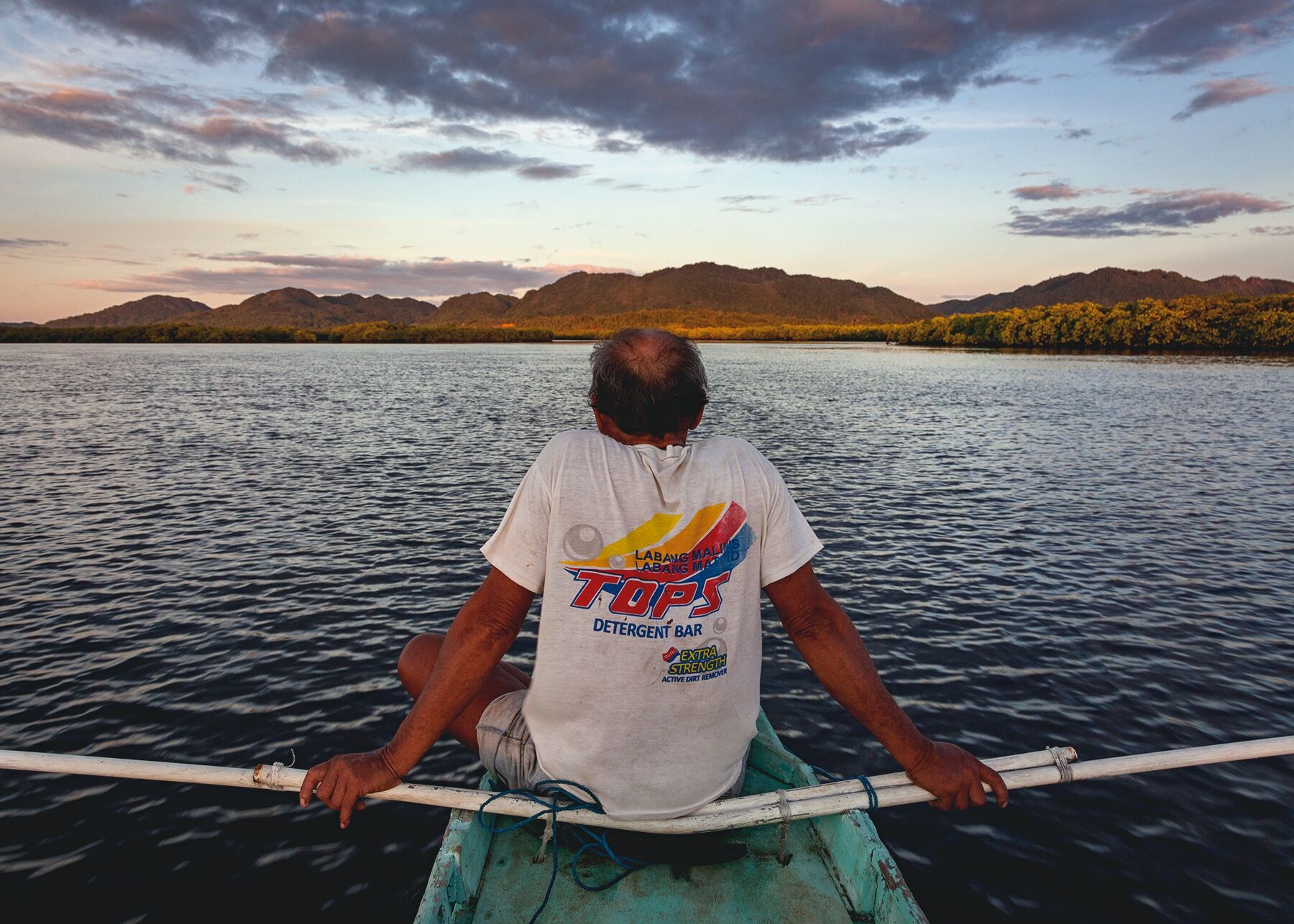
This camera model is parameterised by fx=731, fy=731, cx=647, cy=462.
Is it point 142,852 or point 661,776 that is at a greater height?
point 661,776

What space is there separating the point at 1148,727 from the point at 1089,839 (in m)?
2.58

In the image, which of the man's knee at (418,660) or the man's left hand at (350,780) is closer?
the man's left hand at (350,780)

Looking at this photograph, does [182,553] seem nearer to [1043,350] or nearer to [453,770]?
[453,770]

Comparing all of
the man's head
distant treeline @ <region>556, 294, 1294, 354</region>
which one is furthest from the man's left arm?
distant treeline @ <region>556, 294, 1294, 354</region>

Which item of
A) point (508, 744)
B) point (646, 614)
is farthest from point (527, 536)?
point (508, 744)

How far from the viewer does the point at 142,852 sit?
6828 mm

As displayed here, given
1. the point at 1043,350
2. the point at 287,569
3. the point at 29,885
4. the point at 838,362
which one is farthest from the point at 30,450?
the point at 1043,350

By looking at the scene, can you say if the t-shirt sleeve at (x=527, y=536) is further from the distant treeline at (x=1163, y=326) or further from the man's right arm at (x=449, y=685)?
the distant treeline at (x=1163, y=326)

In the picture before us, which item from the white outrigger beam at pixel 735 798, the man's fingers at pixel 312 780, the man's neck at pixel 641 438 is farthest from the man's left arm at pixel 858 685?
the man's fingers at pixel 312 780

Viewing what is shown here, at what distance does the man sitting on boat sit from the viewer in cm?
333

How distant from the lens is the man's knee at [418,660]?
14.5 feet

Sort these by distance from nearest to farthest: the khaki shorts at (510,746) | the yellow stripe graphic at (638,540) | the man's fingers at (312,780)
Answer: the yellow stripe graphic at (638,540)
the man's fingers at (312,780)
the khaki shorts at (510,746)

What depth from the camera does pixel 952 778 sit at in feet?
12.4

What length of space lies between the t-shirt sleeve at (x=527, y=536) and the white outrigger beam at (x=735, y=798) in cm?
129
